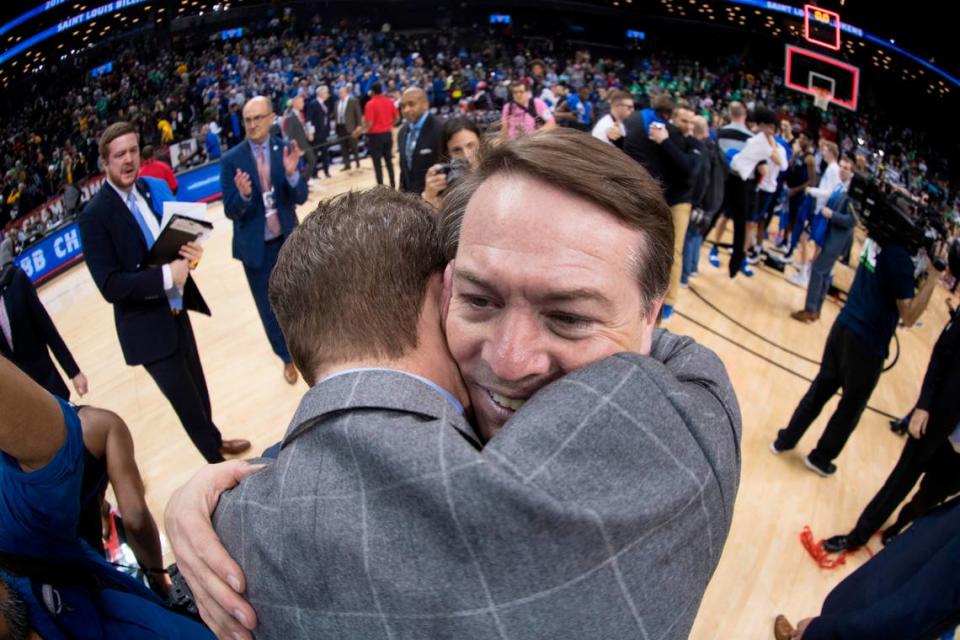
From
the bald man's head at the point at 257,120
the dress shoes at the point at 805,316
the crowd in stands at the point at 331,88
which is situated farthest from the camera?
the dress shoes at the point at 805,316

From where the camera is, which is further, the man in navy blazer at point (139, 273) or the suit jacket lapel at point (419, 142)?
the suit jacket lapel at point (419, 142)

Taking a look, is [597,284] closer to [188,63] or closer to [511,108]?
[511,108]

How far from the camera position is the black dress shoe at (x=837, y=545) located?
115 inches

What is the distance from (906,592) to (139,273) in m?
3.04

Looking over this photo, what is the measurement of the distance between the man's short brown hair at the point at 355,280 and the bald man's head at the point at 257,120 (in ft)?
9.97

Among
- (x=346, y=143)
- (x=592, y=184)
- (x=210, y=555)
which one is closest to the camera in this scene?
(x=210, y=555)

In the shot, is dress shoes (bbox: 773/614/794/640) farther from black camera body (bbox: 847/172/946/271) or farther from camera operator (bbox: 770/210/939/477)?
black camera body (bbox: 847/172/946/271)

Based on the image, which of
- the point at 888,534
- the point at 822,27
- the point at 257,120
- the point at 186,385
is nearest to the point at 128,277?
the point at 186,385

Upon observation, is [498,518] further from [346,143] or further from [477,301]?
[346,143]

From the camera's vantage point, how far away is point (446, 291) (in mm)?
902

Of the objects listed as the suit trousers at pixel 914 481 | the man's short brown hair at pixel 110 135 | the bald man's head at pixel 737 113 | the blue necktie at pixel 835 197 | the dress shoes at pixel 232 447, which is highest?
the man's short brown hair at pixel 110 135

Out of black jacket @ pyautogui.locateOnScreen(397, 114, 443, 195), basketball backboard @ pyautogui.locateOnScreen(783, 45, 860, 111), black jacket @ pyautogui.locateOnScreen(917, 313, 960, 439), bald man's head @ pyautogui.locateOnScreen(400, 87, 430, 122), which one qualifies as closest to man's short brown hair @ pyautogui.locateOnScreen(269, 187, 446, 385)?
black jacket @ pyautogui.locateOnScreen(917, 313, 960, 439)

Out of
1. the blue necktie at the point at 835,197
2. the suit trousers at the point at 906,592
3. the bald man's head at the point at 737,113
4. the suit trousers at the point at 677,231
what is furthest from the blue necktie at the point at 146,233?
the bald man's head at the point at 737,113

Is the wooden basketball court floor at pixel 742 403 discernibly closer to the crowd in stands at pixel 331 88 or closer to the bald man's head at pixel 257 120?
the crowd in stands at pixel 331 88
